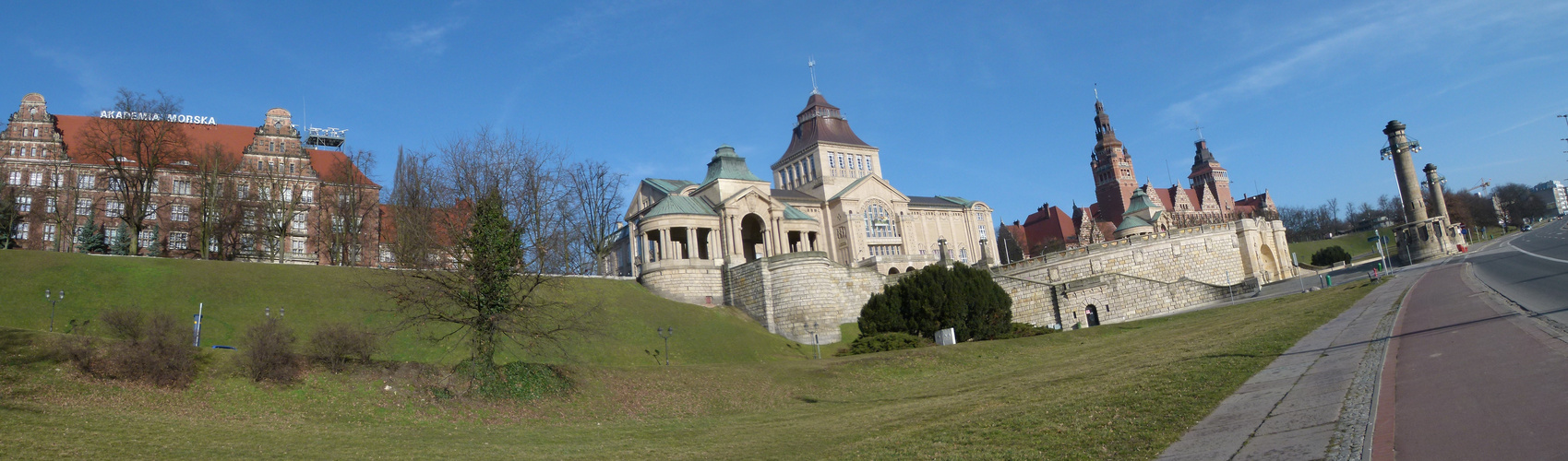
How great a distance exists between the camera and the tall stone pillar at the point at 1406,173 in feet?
220

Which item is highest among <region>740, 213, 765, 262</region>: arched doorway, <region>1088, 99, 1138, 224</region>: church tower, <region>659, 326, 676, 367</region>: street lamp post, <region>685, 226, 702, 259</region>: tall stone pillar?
<region>1088, 99, 1138, 224</region>: church tower

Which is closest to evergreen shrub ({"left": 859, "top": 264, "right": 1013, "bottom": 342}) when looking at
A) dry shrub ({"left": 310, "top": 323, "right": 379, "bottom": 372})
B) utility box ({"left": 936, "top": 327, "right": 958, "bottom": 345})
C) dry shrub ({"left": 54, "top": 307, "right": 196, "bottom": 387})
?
utility box ({"left": 936, "top": 327, "right": 958, "bottom": 345})

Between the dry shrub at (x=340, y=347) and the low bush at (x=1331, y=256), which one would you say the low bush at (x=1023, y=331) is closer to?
the dry shrub at (x=340, y=347)

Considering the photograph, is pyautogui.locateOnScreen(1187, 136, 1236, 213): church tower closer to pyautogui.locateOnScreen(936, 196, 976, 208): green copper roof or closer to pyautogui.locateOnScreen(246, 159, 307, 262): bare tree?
pyautogui.locateOnScreen(936, 196, 976, 208): green copper roof

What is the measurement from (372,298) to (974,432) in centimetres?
3091

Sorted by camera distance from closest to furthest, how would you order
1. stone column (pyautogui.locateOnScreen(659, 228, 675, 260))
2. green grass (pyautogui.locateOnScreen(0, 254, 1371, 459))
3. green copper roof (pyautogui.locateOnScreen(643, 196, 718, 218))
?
green grass (pyautogui.locateOnScreen(0, 254, 1371, 459))
stone column (pyautogui.locateOnScreen(659, 228, 675, 260))
green copper roof (pyautogui.locateOnScreen(643, 196, 718, 218))

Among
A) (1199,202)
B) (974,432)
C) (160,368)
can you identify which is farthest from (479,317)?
(1199,202)

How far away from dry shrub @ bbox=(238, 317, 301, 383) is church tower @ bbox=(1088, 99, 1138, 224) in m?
121

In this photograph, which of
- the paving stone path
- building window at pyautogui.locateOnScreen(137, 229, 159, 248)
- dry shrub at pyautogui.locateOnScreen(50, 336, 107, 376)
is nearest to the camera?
the paving stone path

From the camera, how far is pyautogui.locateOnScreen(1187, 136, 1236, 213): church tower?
477 ft

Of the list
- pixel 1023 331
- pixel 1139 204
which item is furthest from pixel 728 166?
pixel 1139 204

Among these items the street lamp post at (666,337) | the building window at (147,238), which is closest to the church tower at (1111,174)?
the street lamp post at (666,337)

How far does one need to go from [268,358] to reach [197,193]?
46933mm

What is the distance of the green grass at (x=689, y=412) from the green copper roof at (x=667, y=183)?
127ft
